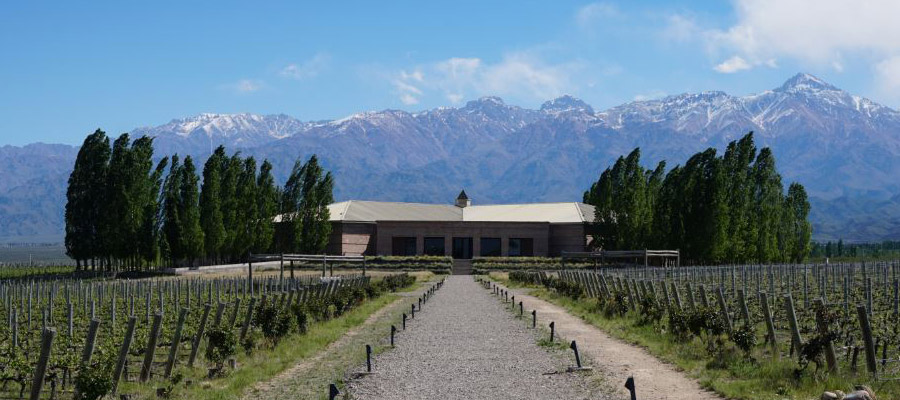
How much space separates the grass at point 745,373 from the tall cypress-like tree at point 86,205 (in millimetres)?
52755

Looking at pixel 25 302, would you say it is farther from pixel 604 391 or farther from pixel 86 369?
pixel 604 391

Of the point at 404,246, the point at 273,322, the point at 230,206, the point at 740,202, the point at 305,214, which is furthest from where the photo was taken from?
the point at 404,246

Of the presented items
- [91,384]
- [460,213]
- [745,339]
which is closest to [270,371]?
[91,384]

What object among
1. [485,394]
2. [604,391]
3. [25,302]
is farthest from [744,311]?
[25,302]

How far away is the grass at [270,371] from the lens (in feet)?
50.7

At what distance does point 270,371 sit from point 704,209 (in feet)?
177

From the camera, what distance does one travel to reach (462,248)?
97.8 m

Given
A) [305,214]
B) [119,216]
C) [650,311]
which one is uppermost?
[305,214]

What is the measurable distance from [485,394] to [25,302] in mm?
32494

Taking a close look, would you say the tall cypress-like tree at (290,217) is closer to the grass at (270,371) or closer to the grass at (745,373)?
the grass at (270,371)

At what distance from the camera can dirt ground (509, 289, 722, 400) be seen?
15.1 metres

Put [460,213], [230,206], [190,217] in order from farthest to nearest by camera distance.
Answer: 1. [460,213]
2. [230,206]
3. [190,217]

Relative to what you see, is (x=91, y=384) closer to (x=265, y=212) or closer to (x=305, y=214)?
(x=265, y=212)

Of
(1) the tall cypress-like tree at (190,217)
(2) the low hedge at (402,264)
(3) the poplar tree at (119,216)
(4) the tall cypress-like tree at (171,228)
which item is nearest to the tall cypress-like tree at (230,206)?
(1) the tall cypress-like tree at (190,217)
